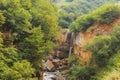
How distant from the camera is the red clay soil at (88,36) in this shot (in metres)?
45.6

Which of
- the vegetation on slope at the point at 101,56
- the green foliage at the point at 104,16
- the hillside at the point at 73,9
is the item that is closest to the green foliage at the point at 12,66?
the vegetation on slope at the point at 101,56

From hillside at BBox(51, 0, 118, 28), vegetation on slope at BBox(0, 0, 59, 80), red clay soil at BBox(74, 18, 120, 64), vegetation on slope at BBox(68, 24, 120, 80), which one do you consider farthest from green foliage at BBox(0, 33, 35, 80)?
hillside at BBox(51, 0, 118, 28)

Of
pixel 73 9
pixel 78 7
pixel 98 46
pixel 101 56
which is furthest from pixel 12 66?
pixel 78 7

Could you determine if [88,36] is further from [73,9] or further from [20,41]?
[73,9]

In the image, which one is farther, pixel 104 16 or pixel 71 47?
pixel 71 47

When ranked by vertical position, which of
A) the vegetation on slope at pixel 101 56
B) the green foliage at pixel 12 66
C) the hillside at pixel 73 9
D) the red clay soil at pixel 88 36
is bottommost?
the green foliage at pixel 12 66

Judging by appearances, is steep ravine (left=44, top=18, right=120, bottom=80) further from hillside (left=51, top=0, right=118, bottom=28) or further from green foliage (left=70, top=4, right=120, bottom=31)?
hillside (left=51, top=0, right=118, bottom=28)

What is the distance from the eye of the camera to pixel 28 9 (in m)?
37.7

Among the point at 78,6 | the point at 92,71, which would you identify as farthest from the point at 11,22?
the point at 78,6

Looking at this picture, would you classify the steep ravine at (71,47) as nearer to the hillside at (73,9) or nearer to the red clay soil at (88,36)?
the red clay soil at (88,36)

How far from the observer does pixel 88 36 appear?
4816 centimetres

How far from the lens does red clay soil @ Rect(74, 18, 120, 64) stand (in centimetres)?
4562

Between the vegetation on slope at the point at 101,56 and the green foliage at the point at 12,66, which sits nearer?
the green foliage at the point at 12,66

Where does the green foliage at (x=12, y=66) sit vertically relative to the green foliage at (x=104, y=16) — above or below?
below
